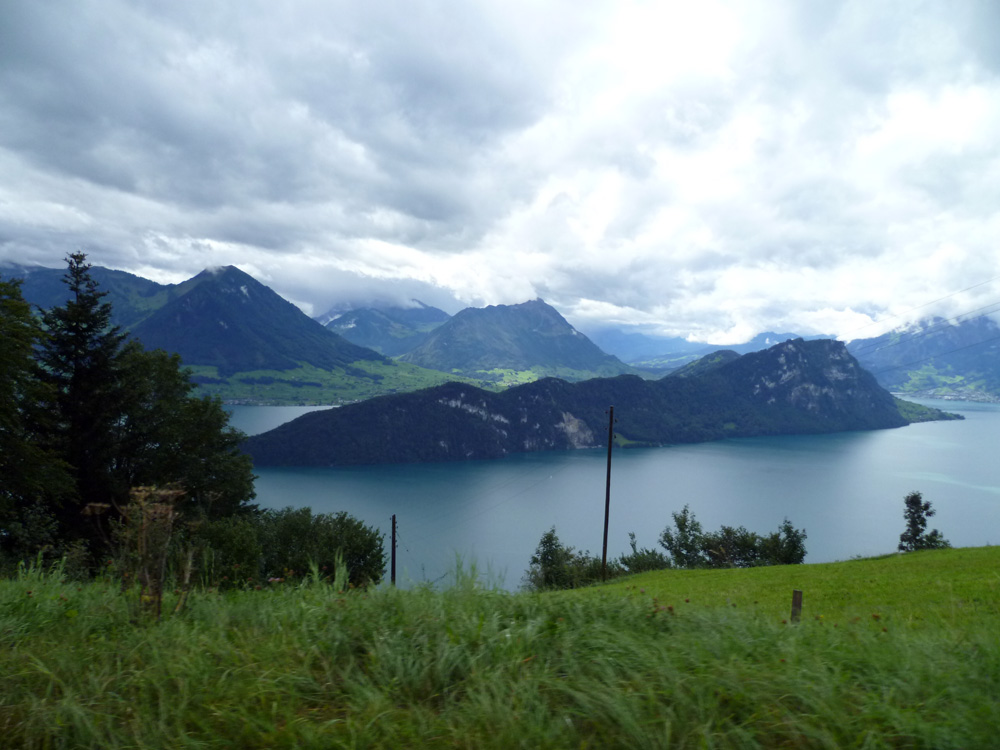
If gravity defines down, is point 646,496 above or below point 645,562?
below

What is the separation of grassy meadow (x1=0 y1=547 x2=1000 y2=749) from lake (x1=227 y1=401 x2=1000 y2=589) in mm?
44859

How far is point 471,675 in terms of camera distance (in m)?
3.21

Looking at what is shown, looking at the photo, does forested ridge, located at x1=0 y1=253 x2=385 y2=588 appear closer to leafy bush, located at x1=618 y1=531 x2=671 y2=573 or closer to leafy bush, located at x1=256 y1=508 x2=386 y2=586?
leafy bush, located at x1=256 y1=508 x2=386 y2=586

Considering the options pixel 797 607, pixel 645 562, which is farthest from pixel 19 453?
pixel 645 562

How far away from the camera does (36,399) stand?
1886 centimetres

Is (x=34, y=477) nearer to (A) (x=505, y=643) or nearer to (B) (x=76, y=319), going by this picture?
(B) (x=76, y=319)

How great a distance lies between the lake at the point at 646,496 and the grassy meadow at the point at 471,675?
147 feet

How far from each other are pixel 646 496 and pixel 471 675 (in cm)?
10464

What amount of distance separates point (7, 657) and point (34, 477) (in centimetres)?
1848

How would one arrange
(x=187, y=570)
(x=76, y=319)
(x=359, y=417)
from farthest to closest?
1. (x=359, y=417)
2. (x=76, y=319)
3. (x=187, y=570)

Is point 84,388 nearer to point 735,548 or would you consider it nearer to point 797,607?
point 797,607

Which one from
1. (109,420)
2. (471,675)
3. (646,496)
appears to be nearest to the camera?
(471,675)

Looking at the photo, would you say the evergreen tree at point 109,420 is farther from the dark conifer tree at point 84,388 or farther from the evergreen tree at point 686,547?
the evergreen tree at point 686,547

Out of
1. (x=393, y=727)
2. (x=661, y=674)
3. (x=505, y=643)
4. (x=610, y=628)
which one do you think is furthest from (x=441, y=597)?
(x=661, y=674)
